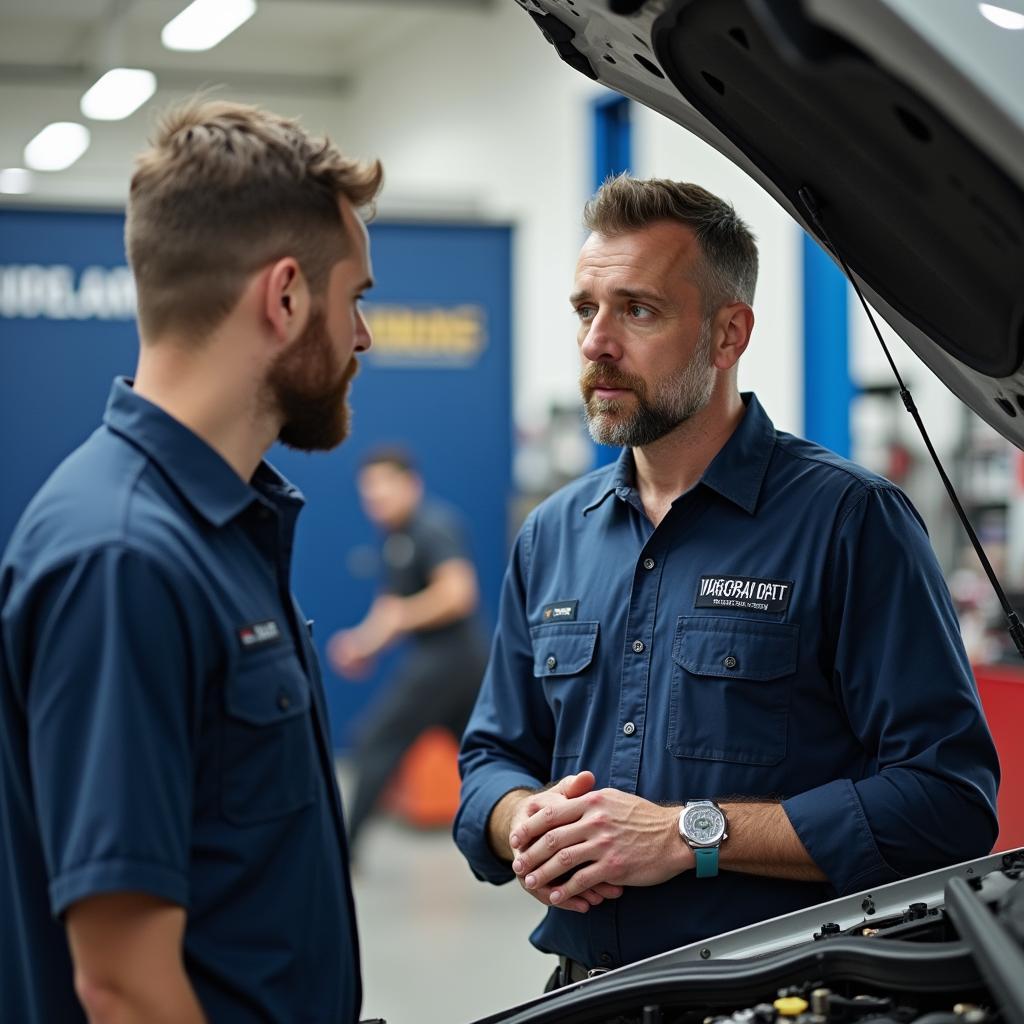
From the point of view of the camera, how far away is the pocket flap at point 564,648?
183 centimetres

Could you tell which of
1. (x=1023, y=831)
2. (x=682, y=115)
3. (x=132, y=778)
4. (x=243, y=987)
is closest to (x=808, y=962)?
(x=243, y=987)

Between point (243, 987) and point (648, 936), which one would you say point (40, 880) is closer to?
point (243, 987)

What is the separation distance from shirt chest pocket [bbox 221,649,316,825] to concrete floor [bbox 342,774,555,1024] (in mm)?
2587

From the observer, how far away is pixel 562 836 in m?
1.66

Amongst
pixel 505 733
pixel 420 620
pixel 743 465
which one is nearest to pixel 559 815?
pixel 505 733

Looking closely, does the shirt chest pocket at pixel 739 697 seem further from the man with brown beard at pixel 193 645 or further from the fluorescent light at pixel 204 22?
the fluorescent light at pixel 204 22

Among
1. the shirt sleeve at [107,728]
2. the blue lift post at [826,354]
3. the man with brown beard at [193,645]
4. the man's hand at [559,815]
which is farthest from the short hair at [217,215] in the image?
the blue lift post at [826,354]

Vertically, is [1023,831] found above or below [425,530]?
below

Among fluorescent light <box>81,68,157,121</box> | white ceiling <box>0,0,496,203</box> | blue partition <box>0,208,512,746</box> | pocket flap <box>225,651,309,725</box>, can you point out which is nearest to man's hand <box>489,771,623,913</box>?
pocket flap <box>225,651,309,725</box>

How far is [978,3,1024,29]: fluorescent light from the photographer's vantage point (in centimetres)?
107

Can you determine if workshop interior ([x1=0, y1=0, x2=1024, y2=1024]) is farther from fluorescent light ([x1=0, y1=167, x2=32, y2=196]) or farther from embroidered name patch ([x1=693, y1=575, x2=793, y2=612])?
embroidered name patch ([x1=693, y1=575, x2=793, y2=612])

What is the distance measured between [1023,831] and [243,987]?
5.86ft

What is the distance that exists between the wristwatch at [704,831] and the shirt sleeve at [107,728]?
0.69 metres

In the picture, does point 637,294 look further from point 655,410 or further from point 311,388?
point 311,388
